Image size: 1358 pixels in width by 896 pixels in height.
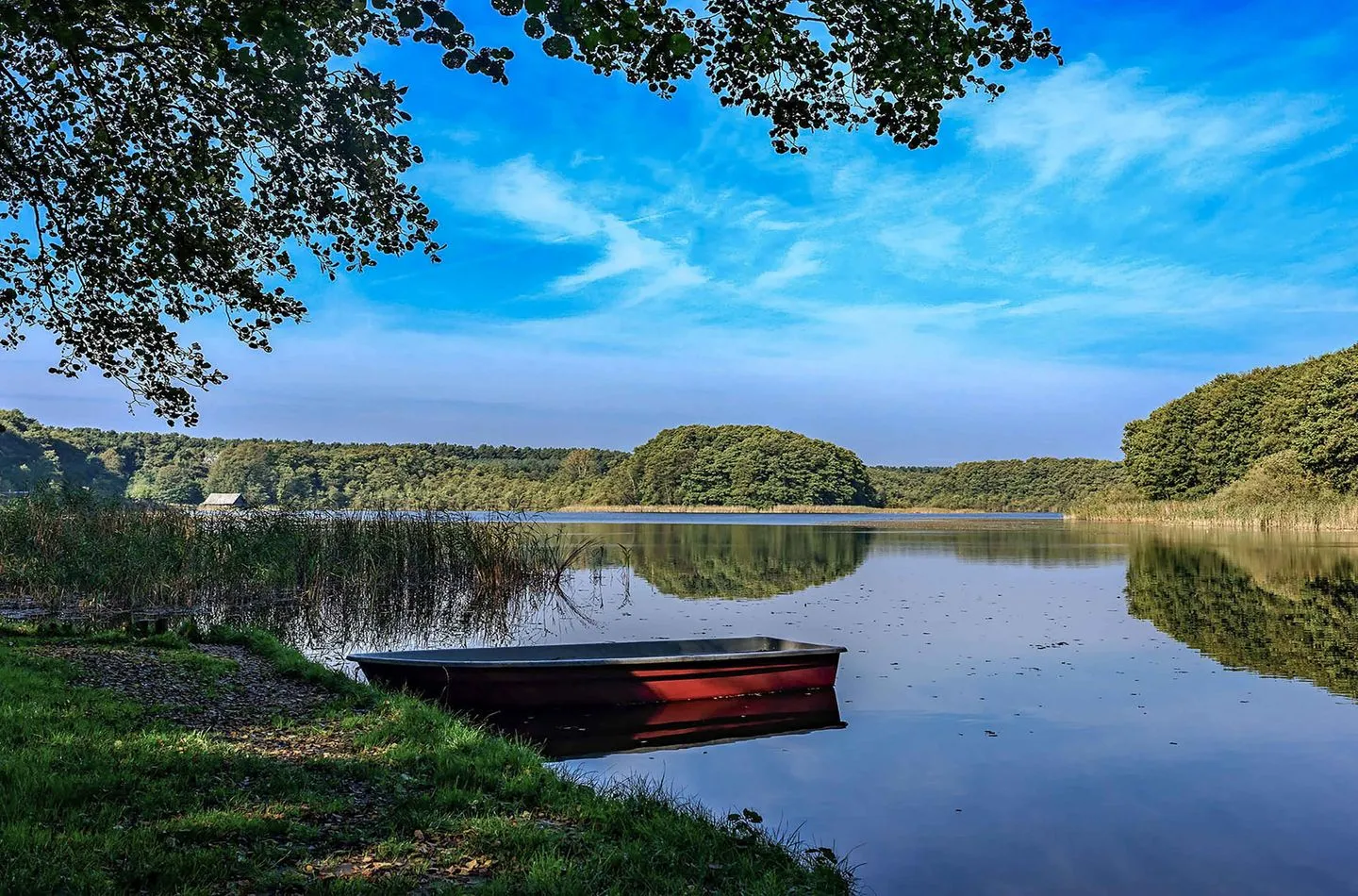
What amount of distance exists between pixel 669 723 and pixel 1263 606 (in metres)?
15.8

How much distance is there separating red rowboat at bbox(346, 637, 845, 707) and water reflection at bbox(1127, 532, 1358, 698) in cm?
729

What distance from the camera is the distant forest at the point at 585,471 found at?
66.4 meters

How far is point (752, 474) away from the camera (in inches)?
4697

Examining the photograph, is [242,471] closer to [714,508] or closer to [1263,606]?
[1263,606]

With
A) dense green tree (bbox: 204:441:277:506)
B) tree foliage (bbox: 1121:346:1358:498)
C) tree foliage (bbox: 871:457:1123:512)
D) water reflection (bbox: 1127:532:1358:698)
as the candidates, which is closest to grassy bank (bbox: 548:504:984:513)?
tree foliage (bbox: 871:457:1123:512)

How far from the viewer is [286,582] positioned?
1680cm

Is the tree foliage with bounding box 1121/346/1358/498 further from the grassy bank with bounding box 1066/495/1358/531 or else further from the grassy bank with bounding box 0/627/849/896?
the grassy bank with bounding box 0/627/849/896

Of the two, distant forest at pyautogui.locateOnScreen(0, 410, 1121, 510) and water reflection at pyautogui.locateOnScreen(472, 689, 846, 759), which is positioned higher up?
distant forest at pyautogui.locateOnScreen(0, 410, 1121, 510)

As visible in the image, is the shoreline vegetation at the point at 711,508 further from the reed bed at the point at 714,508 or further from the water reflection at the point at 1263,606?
the water reflection at the point at 1263,606

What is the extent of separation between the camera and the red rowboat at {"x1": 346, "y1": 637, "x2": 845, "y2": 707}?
936 cm

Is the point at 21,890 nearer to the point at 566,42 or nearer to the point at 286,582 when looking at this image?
the point at 566,42

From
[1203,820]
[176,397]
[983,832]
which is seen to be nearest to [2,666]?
[176,397]

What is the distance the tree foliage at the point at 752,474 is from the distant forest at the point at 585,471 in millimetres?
179

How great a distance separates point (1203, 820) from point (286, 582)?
15.3 m
